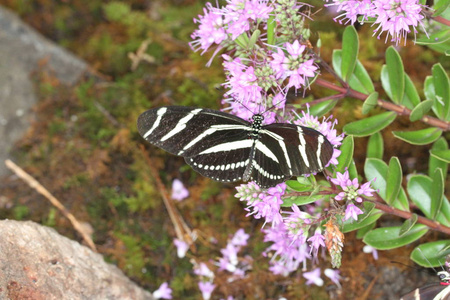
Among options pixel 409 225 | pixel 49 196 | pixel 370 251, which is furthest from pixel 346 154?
pixel 49 196

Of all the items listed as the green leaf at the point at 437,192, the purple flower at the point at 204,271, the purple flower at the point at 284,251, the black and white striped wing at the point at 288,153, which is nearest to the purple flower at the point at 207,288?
the purple flower at the point at 204,271

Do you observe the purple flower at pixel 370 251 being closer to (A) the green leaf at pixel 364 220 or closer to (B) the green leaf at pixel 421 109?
(A) the green leaf at pixel 364 220

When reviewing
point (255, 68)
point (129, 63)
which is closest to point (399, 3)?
point (255, 68)

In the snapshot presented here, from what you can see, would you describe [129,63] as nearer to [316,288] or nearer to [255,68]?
[255,68]

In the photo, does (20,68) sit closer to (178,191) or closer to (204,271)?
(178,191)

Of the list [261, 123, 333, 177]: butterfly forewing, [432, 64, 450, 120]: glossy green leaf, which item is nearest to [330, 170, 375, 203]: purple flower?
[261, 123, 333, 177]: butterfly forewing

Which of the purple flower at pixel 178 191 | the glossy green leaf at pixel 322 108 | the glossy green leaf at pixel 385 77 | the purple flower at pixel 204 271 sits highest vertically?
the glossy green leaf at pixel 385 77
